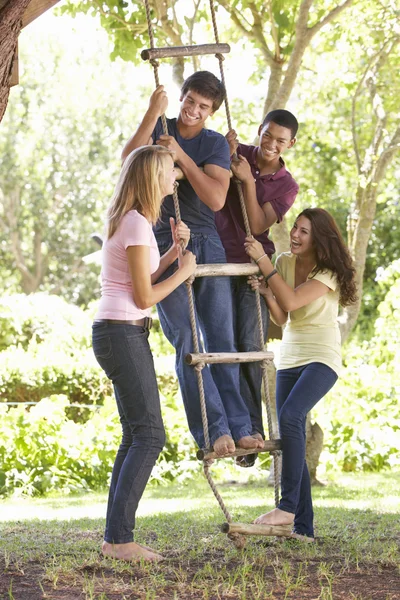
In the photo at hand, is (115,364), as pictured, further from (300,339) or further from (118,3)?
(118,3)

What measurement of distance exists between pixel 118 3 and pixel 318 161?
31.9 ft

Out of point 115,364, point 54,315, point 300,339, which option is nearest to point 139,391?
point 115,364

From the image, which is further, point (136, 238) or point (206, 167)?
point (206, 167)

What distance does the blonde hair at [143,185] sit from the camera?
3969 mm

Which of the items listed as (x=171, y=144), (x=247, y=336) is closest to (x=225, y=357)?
(x=247, y=336)

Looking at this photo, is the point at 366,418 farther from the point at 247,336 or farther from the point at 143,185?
the point at 143,185

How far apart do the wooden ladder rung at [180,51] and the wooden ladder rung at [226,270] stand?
112 centimetres

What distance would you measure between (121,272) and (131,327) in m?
0.26

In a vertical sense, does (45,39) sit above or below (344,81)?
above

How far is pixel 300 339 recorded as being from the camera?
4641 mm

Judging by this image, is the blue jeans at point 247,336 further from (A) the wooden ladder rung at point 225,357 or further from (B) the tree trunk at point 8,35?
(B) the tree trunk at point 8,35

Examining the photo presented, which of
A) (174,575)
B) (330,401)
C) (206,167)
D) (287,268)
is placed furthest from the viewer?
(330,401)

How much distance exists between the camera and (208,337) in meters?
4.55

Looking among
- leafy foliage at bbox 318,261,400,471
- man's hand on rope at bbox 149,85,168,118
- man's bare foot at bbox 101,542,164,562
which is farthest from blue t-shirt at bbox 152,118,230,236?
leafy foliage at bbox 318,261,400,471
